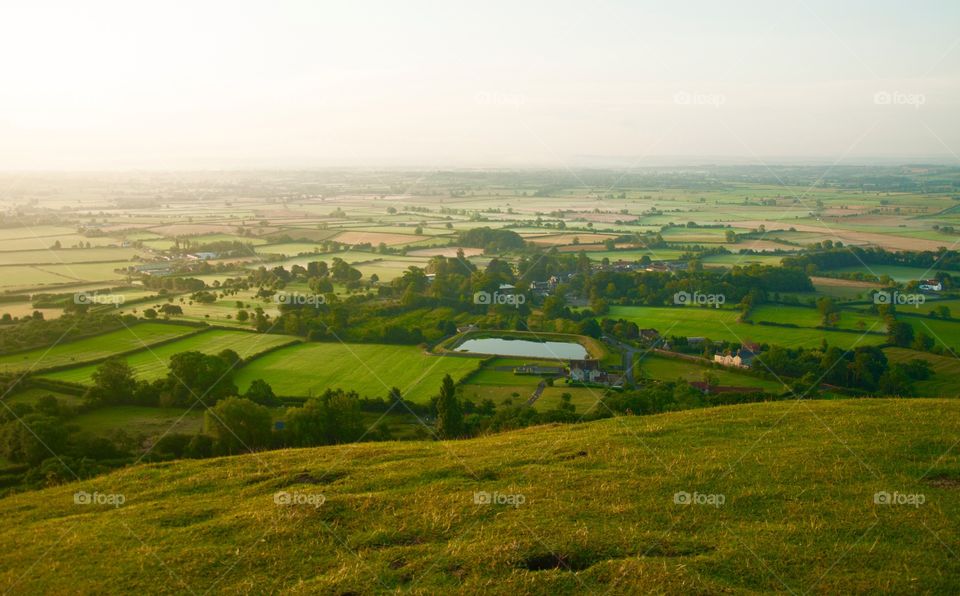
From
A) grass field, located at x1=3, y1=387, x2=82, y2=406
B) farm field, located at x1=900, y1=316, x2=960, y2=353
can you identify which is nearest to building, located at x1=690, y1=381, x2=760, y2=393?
farm field, located at x1=900, y1=316, x2=960, y2=353

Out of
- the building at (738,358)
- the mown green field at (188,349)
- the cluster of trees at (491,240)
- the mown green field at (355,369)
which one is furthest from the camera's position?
the cluster of trees at (491,240)

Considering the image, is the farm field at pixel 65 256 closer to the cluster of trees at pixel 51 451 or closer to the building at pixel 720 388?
the cluster of trees at pixel 51 451

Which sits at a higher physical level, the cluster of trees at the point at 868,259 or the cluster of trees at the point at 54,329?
the cluster of trees at the point at 868,259

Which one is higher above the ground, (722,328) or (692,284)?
(692,284)

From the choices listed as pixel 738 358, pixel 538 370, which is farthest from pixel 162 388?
pixel 738 358

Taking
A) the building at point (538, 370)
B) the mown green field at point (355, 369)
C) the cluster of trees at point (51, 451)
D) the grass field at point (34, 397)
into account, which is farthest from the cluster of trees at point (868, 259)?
the cluster of trees at point (51, 451)

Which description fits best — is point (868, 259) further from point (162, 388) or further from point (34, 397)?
point (34, 397)

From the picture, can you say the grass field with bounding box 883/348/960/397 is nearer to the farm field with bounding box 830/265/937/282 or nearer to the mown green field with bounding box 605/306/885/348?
the mown green field with bounding box 605/306/885/348

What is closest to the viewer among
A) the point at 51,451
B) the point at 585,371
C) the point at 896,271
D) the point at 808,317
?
the point at 51,451
